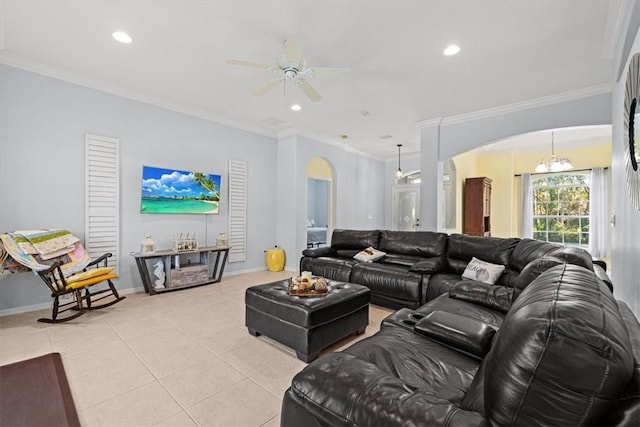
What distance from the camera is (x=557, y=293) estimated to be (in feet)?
2.83

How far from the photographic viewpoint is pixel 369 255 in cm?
439

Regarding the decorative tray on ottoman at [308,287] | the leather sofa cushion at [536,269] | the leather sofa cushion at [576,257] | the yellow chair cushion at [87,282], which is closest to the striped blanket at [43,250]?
the yellow chair cushion at [87,282]

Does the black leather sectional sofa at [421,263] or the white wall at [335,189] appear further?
the white wall at [335,189]

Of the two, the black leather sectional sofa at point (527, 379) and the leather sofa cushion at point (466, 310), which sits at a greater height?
the black leather sectional sofa at point (527, 379)

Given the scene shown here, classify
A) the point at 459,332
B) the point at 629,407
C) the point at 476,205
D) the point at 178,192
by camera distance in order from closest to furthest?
the point at 629,407 → the point at 459,332 → the point at 178,192 → the point at 476,205

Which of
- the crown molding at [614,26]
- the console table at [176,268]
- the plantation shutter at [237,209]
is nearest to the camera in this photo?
the crown molding at [614,26]

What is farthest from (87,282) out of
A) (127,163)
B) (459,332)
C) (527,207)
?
(527,207)

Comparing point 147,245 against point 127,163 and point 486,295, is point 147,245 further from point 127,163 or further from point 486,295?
point 486,295

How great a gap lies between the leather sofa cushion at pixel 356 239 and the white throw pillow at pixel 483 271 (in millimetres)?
1533

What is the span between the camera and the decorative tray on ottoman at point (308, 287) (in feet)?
8.69

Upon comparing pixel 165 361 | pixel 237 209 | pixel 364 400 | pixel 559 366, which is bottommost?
pixel 165 361

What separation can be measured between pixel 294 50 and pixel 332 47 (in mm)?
605

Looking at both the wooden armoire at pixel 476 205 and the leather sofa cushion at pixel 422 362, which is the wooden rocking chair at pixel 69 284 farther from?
the wooden armoire at pixel 476 205

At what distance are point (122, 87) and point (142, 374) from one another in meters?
3.74
